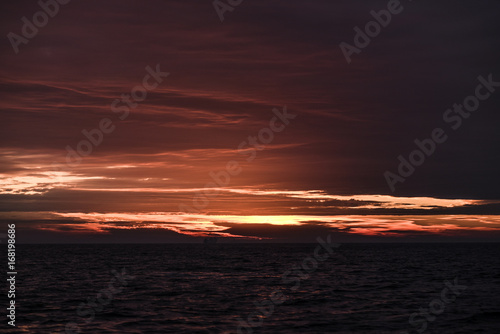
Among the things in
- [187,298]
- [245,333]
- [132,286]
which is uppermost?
[132,286]

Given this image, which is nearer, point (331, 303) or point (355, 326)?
point (355, 326)

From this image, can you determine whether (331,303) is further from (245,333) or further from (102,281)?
(102,281)

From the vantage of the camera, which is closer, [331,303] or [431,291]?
[331,303]

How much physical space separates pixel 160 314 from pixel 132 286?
18.7m

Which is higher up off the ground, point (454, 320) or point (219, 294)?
point (219, 294)

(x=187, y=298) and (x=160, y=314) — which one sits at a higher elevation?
(x=187, y=298)

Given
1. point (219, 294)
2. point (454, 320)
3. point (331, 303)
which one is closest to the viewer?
point (454, 320)

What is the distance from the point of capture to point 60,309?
120ft

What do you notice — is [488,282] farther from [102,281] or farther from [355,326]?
[102,281]

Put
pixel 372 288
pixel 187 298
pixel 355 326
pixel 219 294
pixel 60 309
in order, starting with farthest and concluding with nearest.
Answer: pixel 372 288
pixel 219 294
pixel 187 298
pixel 60 309
pixel 355 326

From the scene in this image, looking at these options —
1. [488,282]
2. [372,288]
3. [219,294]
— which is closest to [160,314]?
[219,294]

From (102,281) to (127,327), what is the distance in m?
30.6

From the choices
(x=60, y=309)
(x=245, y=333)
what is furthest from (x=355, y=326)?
(x=60, y=309)

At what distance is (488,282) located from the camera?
5656 centimetres
